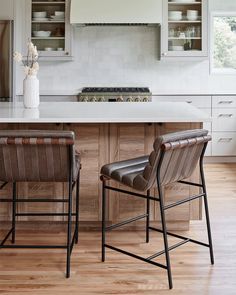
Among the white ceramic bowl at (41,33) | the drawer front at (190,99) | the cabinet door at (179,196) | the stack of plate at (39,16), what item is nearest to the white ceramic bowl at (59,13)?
the stack of plate at (39,16)

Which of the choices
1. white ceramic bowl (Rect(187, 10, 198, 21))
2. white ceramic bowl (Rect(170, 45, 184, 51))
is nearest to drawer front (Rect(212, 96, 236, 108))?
white ceramic bowl (Rect(170, 45, 184, 51))

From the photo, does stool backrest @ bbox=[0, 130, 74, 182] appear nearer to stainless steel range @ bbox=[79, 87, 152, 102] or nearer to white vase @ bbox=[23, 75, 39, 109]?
white vase @ bbox=[23, 75, 39, 109]

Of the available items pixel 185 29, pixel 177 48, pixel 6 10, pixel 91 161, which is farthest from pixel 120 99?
pixel 91 161

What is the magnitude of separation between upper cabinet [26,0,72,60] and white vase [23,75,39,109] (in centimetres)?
274

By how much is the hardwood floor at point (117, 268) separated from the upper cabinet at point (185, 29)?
10.3 feet

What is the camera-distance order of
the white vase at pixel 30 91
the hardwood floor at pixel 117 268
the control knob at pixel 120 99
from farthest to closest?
the control knob at pixel 120 99
the white vase at pixel 30 91
the hardwood floor at pixel 117 268

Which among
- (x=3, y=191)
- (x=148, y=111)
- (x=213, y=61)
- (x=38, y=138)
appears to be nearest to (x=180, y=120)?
(x=148, y=111)

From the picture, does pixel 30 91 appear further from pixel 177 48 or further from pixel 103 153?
pixel 177 48

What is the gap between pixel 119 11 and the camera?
6617mm

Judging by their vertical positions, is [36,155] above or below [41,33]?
below

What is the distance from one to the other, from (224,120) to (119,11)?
6.00 ft

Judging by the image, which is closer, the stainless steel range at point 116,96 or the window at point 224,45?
the stainless steel range at point 116,96

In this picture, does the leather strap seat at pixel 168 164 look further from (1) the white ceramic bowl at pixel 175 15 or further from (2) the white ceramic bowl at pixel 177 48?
(1) the white ceramic bowl at pixel 175 15

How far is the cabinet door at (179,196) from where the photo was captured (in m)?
3.95
